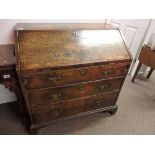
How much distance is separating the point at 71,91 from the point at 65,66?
308mm

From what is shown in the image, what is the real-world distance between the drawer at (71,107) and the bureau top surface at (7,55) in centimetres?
49

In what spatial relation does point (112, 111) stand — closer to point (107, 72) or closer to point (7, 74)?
point (107, 72)

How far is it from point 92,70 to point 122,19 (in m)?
1.20

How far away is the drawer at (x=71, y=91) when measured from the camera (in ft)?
4.42

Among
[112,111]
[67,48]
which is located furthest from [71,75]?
[112,111]

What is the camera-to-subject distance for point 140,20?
2.18m

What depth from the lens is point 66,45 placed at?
1.32 m

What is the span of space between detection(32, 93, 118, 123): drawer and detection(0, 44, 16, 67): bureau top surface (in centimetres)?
49

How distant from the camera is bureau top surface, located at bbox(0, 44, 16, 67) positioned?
3.96ft

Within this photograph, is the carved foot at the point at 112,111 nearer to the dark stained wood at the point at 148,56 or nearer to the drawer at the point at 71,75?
the drawer at the point at 71,75

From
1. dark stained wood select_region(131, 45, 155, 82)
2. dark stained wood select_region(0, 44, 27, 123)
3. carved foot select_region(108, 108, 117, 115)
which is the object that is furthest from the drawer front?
dark stained wood select_region(131, 45, 155, 82)
